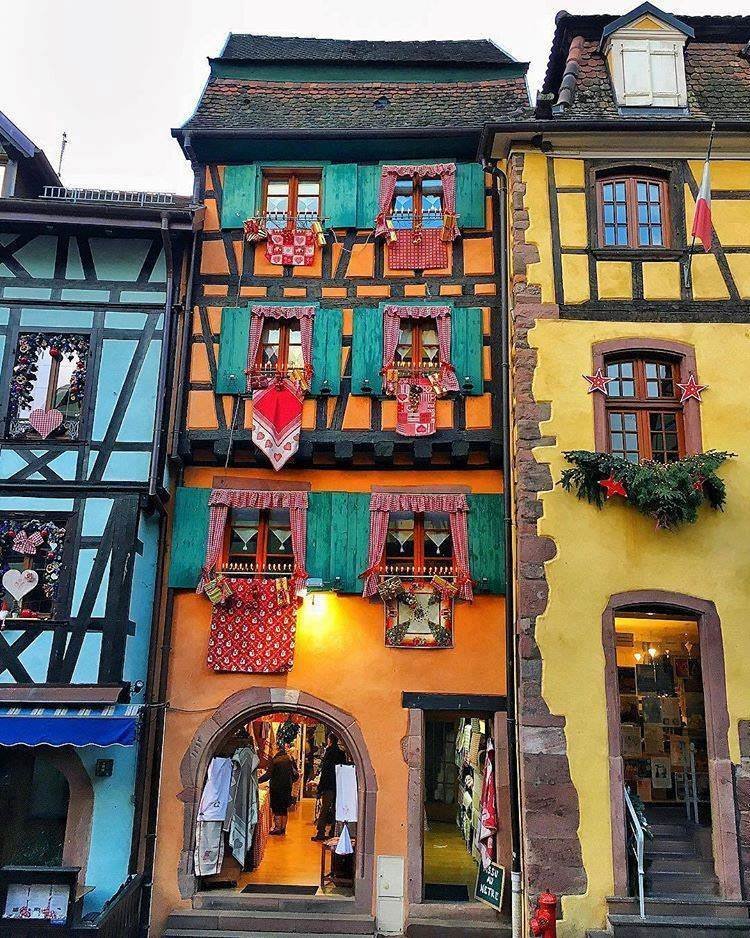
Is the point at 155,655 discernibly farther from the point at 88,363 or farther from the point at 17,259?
the point at 17,259

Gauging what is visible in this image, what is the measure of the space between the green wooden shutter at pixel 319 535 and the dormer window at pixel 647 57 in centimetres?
733

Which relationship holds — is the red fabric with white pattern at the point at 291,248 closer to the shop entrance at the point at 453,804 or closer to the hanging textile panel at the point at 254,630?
the hanging textile panel at the point at 254,630

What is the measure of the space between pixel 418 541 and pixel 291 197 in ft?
19.5

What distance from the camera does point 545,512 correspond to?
10227 mm

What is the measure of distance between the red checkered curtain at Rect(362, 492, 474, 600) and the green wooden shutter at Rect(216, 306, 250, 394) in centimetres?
272

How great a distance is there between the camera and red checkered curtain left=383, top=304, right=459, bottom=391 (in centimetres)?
1234

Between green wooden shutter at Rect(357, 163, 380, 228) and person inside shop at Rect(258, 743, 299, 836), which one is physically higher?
green wooden shutter at Rect(357, 163, 380, 228)

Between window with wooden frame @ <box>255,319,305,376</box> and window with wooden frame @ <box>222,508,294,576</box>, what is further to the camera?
window with wooden frame @ <box>255,319,305,376</box>

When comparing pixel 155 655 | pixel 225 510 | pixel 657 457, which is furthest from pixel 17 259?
pixel 657 457

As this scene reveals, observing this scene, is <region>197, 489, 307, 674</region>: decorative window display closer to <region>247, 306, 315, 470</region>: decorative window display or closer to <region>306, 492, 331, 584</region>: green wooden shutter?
<region>306, 492, 331, 584</region>: green wooden shutter

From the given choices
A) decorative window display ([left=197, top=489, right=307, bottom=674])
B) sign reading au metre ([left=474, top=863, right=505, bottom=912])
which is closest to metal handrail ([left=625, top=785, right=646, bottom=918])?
sign reading au metre ([left=474, top=863, right=505, bottom=912])

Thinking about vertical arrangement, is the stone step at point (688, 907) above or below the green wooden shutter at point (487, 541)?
below

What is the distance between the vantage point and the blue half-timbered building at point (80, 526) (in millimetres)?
10445

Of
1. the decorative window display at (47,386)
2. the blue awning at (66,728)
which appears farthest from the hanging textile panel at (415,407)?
the blue awning at (66,728)
